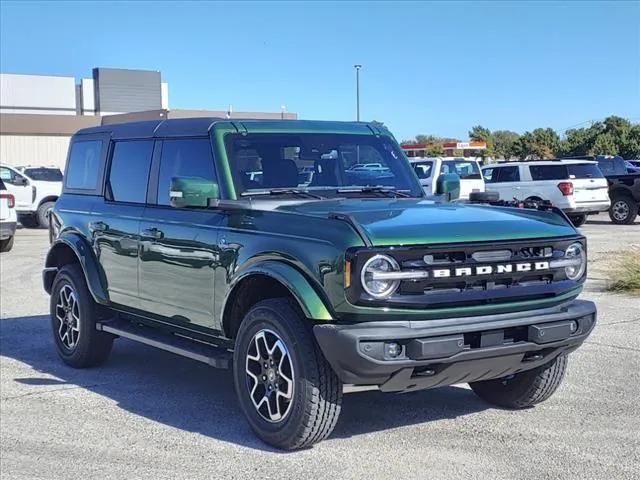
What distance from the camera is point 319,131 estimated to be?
6.34 meters

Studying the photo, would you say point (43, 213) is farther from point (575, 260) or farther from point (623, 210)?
point (575, 260)

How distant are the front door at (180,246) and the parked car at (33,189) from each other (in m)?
16.8

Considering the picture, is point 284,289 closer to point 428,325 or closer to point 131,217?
point 428,325

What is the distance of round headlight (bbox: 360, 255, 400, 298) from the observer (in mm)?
4465

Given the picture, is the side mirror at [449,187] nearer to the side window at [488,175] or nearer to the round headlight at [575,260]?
the round headlight at [575,260]

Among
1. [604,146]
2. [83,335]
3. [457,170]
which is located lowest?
[83,335]

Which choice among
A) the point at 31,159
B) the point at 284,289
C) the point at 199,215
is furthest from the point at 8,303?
the point at 31,159

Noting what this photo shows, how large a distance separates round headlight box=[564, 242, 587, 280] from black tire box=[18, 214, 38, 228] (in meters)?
20.8

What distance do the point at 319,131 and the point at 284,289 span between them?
1.65 m

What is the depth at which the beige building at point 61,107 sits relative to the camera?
1647 inches

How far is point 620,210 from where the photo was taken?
2222 cm

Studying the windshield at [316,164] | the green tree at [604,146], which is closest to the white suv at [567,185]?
the windshield at [316,164]

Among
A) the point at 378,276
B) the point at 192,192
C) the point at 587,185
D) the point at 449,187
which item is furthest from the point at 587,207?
the point at 378,276

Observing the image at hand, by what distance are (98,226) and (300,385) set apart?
3.06 m
